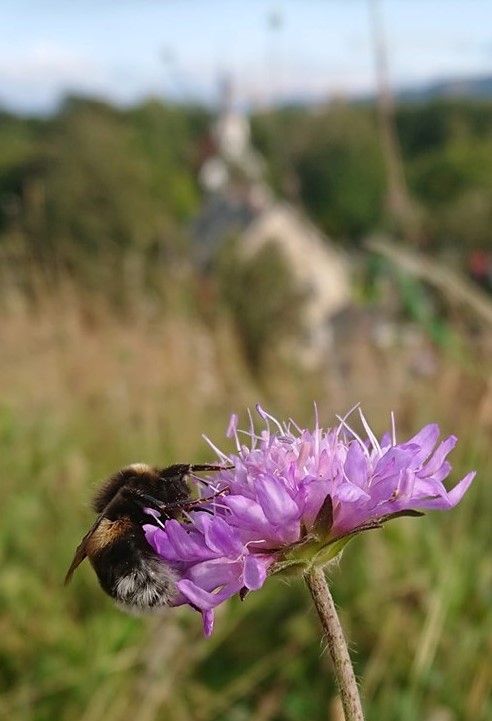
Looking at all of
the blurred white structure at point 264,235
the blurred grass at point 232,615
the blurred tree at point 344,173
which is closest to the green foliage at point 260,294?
the blurred white structure at point 264,235

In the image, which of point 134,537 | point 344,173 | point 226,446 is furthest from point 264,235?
point 344,173

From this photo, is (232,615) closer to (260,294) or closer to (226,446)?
(226,446)

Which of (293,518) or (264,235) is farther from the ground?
(293,518)

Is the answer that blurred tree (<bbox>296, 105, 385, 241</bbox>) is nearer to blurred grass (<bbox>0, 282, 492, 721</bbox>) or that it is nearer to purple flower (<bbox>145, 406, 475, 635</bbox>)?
blurred grass (<bbox>0, 282, 492, 721</bbox>)

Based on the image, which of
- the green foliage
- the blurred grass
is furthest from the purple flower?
the green foliage

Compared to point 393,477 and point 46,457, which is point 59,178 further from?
point 393,477

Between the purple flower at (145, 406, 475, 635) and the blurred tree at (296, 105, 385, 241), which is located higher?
the purple flower at (145, 406, 475, 635)
